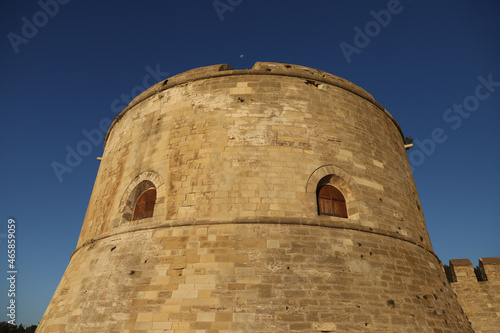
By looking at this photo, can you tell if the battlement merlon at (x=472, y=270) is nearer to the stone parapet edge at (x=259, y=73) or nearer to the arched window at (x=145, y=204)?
the stone parapet edge at (x=259, y=73)

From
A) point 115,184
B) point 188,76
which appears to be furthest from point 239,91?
point 115,184

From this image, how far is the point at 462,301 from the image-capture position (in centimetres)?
737

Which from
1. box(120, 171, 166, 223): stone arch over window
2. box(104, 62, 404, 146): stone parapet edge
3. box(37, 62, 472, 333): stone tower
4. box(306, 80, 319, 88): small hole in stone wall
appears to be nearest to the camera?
box(37, 62, 472, 333): stone tower

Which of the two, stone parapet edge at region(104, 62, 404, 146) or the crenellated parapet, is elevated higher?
stone parapet edge at region(104, 62, 404, 146)

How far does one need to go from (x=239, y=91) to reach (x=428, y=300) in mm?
5451

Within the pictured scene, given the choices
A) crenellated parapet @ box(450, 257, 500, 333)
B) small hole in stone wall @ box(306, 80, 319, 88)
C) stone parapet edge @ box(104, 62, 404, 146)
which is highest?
stone parapet edge @ box(104, 62, 404, 146)

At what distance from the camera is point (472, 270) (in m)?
7.50

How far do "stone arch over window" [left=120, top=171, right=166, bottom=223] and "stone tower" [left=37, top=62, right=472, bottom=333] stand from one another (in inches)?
1.0

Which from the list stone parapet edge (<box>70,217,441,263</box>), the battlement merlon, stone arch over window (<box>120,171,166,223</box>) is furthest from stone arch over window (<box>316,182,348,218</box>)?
the battlement merlon

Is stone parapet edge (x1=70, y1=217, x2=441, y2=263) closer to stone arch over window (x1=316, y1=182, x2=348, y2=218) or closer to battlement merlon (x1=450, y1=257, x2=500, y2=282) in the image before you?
stone arch over window (x1=316, y1=182, x2=348, y2=218)

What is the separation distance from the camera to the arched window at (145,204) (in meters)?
5.97

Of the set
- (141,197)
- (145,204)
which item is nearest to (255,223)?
(145,204)

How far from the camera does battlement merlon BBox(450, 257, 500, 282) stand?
7445mm

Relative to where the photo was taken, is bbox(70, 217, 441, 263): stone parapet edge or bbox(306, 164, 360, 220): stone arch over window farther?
bbox(306, 164, 360, 220): stone arch over window
